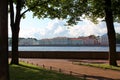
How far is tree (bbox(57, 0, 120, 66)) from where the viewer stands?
33281mm

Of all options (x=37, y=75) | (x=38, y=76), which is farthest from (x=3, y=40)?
(x=37, y=75)

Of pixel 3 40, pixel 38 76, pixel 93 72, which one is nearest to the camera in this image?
pixel 3 40

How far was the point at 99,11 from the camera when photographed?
35.3m

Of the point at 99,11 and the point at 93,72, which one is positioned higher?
the point at 99,11

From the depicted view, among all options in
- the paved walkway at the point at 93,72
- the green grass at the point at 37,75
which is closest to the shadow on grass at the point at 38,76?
the green grass at the point at 37,75

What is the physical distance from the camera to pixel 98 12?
3556cm

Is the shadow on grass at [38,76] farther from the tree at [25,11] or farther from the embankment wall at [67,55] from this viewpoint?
the embankment wall at [67,55]

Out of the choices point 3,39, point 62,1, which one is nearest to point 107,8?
point 62,1

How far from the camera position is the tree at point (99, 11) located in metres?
33.3

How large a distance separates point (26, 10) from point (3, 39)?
1047 inches

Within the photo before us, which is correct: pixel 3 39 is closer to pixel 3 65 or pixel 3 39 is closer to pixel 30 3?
pixel 3 65

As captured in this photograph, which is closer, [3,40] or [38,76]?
[3,40]

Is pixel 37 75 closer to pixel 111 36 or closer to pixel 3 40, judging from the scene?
pixel 3 40

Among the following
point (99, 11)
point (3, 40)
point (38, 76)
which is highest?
point (99, 11)
